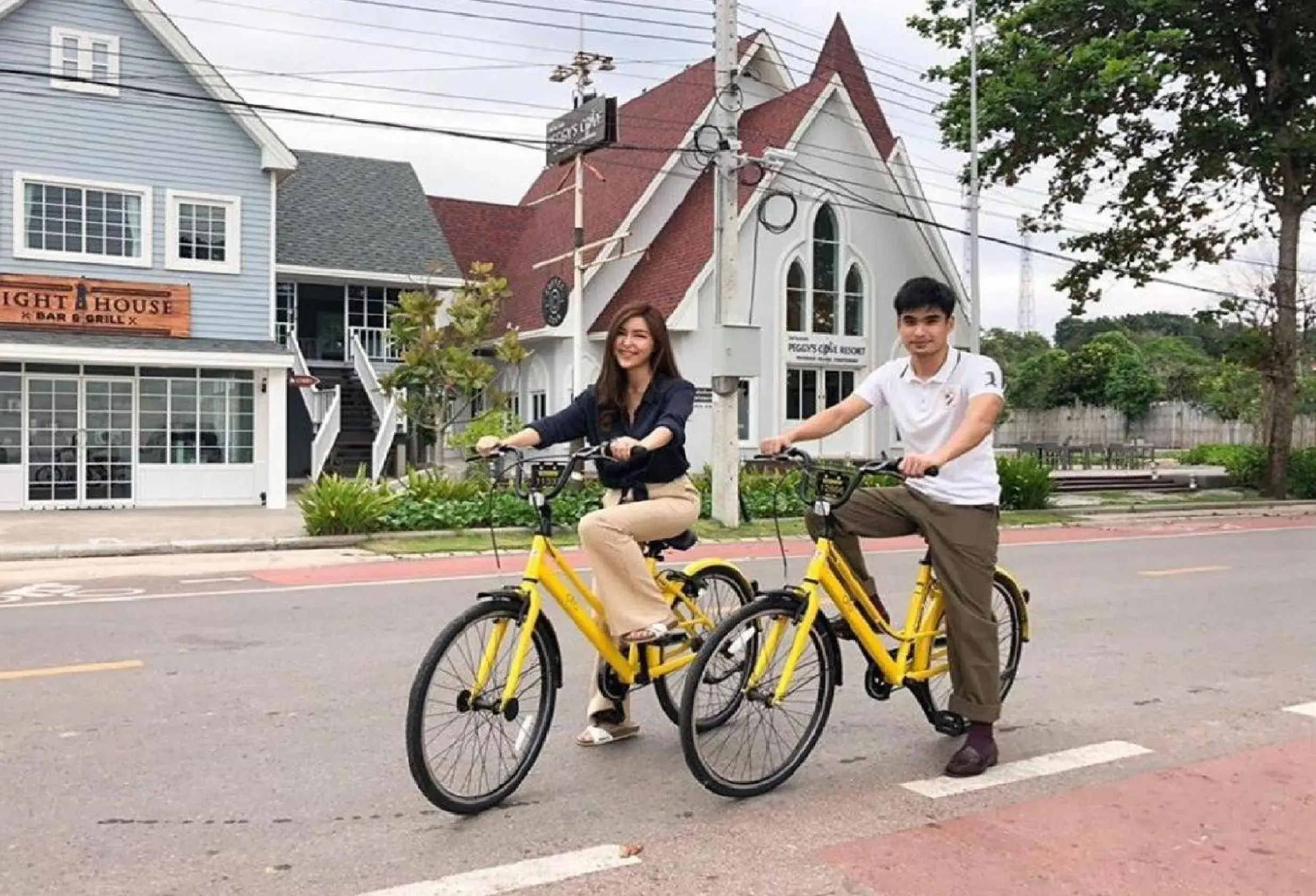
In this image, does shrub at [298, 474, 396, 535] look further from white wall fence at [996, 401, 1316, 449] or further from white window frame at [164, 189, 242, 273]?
white wall fence at [996, 401, 1316, 449]

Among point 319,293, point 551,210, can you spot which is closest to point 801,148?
point 551,210

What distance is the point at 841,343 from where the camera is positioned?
25.7 meters

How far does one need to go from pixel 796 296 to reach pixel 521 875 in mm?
22431

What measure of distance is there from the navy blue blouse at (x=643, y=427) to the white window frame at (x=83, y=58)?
54.2 feet

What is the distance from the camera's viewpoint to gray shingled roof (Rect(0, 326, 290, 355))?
1825cm

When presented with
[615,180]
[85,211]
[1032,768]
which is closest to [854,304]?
[615,180]

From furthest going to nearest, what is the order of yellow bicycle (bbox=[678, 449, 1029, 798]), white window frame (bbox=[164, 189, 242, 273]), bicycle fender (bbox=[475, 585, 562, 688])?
white window frame (bbox=[164, 189, 242, 273]), yellow bicycle (bbox=[678, 449, 1029, 798]), bicycle fender (bbox=[475, 585, 562, 688])

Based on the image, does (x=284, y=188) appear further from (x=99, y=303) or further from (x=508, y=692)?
(x=508, y=692)

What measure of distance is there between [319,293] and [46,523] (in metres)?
12.6

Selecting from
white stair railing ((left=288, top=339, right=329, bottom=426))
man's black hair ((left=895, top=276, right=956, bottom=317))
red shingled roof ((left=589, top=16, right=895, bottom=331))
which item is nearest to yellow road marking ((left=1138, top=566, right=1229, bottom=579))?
man's black hair ((left=895, top=276, right=956, bottom=317))

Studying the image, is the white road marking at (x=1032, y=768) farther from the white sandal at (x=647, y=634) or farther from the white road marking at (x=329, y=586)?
the white road marking at (x=329, y=586)

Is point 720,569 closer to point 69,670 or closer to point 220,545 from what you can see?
point 69,670

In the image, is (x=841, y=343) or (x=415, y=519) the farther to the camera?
(x=841, y=343)

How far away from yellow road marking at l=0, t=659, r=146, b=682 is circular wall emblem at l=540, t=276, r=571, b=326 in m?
17.2
